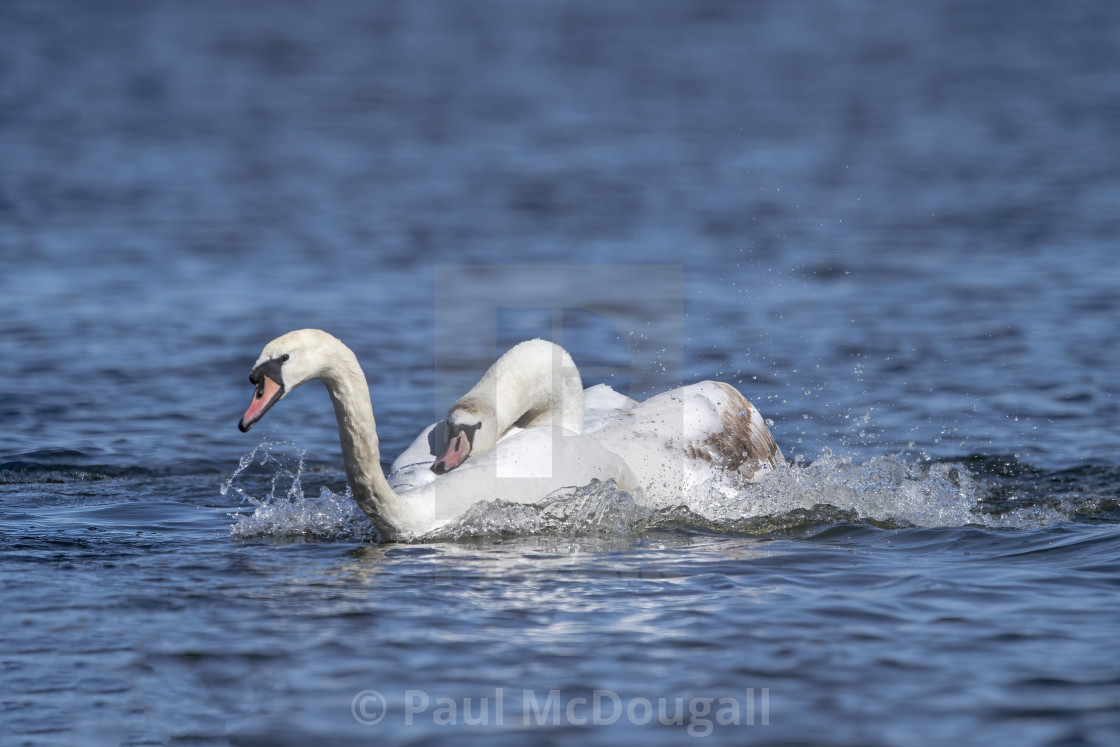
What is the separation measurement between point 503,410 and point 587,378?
4333mm

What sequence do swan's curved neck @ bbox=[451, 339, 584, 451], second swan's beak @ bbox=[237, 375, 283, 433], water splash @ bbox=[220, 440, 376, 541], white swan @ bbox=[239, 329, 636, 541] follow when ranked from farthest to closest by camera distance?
swan's curved neck @ bbox=[451, 339, 584, 451] → water splash @ bbox=[220, 440, 376, 541] → white swan @ bbox=[239, 329, 636, 541] → second swan's beak @ bbox=[237, 375, 283, 433]

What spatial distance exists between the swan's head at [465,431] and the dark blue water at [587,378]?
362 mm

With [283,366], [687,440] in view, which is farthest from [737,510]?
[283,366]

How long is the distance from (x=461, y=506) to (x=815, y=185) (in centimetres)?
1485

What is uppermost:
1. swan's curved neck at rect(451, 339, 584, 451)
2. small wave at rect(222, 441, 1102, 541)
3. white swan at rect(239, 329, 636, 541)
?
swan's curved neck at rect(451, 339, 584, 451)

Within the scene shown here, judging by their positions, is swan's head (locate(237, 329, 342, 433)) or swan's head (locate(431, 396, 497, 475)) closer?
swan's head (locate(237, 329, 342, 433))

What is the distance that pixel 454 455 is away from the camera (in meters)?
7.06

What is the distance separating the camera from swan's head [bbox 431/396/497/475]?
7.07 metres

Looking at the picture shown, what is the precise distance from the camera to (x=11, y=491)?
8.55 metres

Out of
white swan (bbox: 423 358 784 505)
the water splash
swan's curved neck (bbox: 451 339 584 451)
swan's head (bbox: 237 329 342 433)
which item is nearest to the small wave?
the water splash

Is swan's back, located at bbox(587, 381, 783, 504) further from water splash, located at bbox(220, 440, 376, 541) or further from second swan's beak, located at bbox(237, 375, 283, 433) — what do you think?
second swan's beak, located at bbox(237, 375, 283, 433)

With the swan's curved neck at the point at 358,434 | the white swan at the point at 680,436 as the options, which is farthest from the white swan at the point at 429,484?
the white swan at the point at 680,436

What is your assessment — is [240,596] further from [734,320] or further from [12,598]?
[734,320]

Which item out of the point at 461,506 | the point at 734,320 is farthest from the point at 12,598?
the point at 734,320
